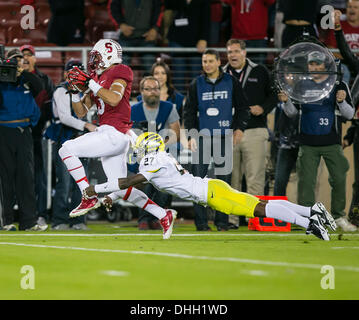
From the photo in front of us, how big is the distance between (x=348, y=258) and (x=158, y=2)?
26.8 ft

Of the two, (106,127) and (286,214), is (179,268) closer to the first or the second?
(286,214)

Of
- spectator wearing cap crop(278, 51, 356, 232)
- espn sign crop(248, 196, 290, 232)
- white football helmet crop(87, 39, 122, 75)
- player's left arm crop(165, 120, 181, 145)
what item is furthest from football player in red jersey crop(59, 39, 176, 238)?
spectator wearing cap crop(278, 51, 356, 232)

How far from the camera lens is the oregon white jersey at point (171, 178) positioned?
830 centimetres

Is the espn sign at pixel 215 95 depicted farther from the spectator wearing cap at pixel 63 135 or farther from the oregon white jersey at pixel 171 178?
the oregon white jersey at pixel 171 178

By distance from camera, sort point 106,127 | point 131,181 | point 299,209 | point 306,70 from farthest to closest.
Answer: point 306,70, point 106,127, point 131,181, point 299,209

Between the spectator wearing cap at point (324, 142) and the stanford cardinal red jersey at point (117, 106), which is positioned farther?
the spectator wearing cap at point (324, 142)

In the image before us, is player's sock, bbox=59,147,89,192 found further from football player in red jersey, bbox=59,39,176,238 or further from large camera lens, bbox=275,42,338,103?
large camera lens, bbox=275,42,338,103

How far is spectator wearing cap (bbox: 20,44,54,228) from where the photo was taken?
449 inches

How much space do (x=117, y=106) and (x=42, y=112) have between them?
7.94 ft

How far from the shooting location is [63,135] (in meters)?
11.0

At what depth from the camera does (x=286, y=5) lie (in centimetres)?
1268
